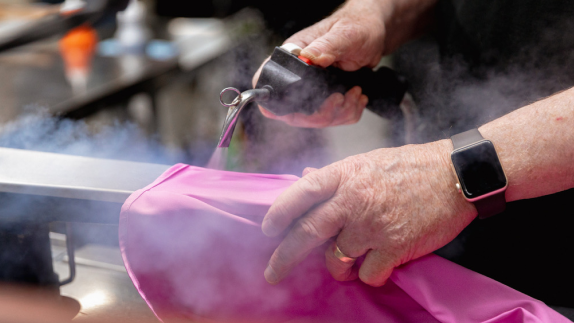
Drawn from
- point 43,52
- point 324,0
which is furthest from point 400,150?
point 43,52

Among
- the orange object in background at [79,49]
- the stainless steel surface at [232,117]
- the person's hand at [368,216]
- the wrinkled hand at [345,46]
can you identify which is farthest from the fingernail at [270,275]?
the orange object in background at [79,49]

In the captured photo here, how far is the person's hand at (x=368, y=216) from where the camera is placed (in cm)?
59

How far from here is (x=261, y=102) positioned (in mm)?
820

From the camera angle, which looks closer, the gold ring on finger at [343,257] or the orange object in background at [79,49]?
the gold ring on finger at [343,257]

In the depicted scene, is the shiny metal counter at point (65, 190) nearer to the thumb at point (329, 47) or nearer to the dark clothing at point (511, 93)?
the thumb at point (329, 47)

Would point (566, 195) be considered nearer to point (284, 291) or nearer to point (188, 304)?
point (284, 291)

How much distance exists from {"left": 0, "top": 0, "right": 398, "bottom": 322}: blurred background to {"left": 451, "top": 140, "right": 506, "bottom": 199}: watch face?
0.52 meters

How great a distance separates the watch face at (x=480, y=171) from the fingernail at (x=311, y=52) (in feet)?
1.29

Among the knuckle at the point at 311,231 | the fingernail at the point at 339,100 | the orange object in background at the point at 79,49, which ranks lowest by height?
the orange object in background at the point at 79,49

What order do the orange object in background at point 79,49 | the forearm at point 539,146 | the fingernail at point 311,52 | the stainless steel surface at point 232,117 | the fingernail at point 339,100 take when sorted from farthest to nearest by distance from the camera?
the orange object in background at point 79,49 < the fingernail at point 339,100 < the fingernail at point 311,52 < the stainless steel surface at point 232,117 < the forearm at point 539,146

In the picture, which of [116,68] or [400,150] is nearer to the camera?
[400,150]

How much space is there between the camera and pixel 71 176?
683 mm

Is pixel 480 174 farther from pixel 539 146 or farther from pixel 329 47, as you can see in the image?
pixel 329 47

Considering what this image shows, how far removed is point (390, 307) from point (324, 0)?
1195 mm
